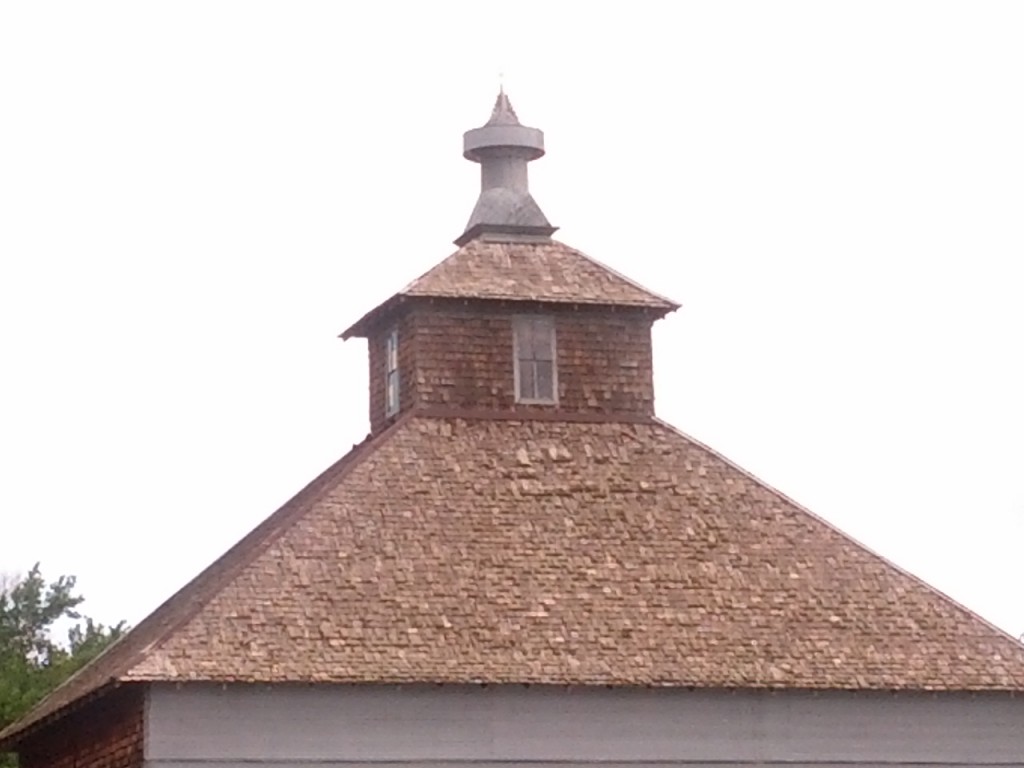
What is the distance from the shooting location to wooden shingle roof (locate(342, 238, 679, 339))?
48.5m

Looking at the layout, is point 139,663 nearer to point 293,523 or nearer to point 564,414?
point 293,523

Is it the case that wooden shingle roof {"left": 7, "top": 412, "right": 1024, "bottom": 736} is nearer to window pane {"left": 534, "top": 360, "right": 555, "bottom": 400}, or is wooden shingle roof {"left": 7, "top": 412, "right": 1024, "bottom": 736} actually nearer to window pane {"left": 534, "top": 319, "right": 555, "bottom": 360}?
window pane {"left": 534, "top": 360, "right": 555, "bottom": 400}

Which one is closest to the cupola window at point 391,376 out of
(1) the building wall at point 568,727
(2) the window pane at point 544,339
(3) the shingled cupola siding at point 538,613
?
(3) the shingled cupola siding at point 538,613

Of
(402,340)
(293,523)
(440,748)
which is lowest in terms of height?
(440,748)

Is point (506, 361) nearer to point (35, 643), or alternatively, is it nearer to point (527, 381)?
point (527, 381)

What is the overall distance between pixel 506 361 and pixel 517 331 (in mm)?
559

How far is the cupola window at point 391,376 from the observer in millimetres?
49594

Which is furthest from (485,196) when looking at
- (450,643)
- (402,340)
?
(450,643)

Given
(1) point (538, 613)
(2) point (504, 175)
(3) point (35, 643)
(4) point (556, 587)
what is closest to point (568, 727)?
(1) point (538, 613)

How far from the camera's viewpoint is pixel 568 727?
4394 cm

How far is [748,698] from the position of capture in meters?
44.7

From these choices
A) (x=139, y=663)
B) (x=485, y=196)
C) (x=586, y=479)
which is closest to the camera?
(x=139, y=663)

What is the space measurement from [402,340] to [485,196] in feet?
9.94

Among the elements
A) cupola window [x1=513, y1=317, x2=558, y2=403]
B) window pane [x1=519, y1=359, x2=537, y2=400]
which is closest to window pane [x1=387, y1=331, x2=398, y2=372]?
cupola window [x1=513, y1=317, x2=558, y2=403]
